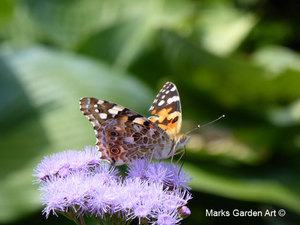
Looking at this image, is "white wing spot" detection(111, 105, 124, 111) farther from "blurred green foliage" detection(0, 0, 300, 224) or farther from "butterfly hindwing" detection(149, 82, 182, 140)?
"blurred green foliage" detection(0, 0, 300, 224)

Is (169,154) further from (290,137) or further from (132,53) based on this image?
(132,53)

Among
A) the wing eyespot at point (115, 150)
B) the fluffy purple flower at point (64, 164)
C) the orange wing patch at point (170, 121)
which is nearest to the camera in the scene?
the fluffy purple flower at point (64, 164)

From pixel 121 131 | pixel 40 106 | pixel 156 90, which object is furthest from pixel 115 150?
pixel 156 90

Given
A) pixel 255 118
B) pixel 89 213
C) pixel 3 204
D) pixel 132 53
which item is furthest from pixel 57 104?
pixel 89 213

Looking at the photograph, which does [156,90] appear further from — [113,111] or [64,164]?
[64,164]

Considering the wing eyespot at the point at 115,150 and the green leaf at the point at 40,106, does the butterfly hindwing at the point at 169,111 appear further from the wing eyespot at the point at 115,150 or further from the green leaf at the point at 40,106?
the green leaf at the point at 40,106

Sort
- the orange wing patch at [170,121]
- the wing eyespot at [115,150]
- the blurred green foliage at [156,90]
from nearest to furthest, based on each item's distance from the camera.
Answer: the wing eyespot at [115,150]
the orange wing patch at [170,121]
the blurred green foliage at [156,90]

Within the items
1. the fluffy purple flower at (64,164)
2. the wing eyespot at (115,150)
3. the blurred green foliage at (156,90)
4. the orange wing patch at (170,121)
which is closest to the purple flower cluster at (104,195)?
the fluffy purple flower at (64,164)
